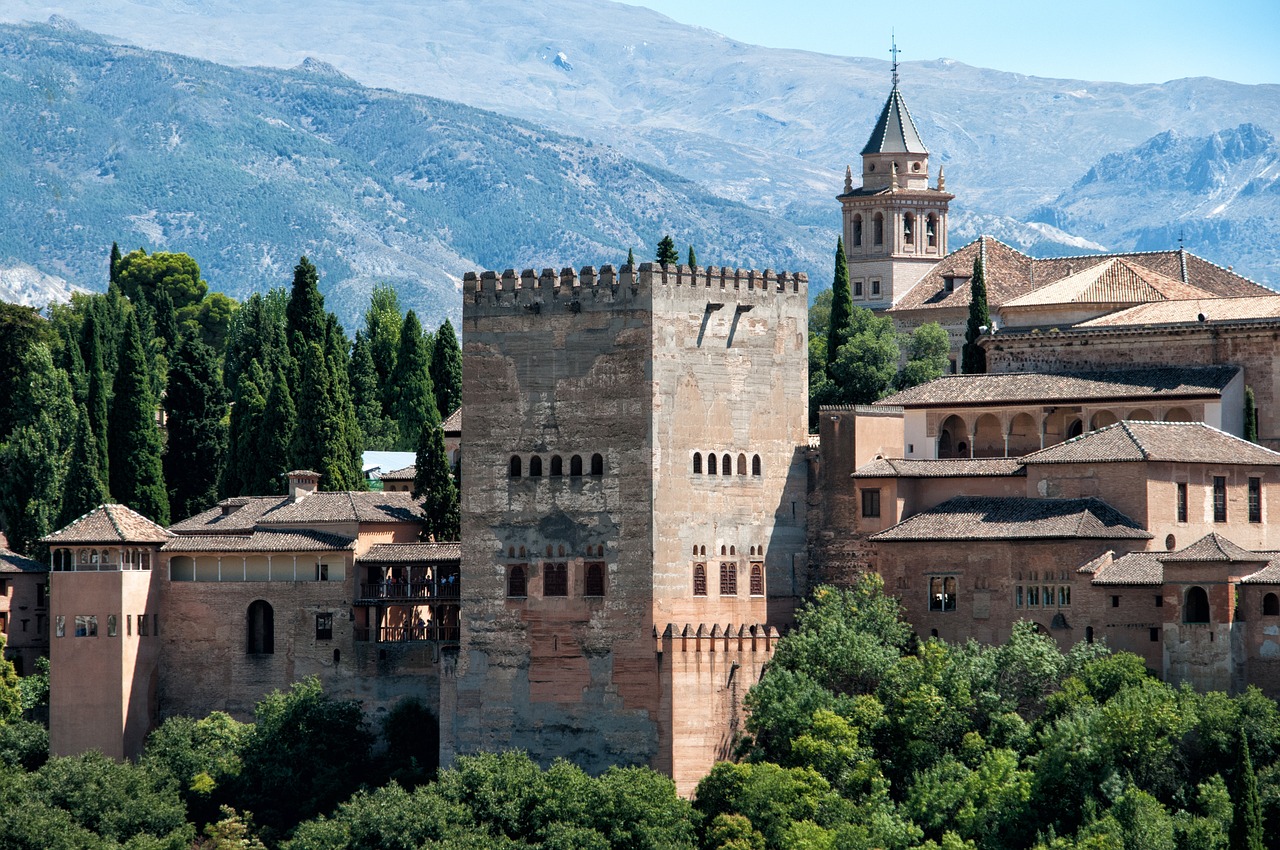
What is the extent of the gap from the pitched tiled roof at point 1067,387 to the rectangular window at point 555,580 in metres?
12.2

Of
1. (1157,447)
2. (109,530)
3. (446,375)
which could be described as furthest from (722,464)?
(446,375)

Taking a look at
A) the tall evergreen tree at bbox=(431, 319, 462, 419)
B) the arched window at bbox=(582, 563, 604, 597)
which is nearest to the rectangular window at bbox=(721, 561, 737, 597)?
the arched window at bbox=(582, 563, 604, 597)

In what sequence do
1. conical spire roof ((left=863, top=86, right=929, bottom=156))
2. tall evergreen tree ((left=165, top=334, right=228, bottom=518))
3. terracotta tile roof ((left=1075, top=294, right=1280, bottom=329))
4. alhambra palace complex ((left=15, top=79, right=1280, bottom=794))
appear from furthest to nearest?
conical spire roof ((left=863, top=86, right=929, bottom=156)) → tall evergreen tree ((left=165, top=334, right=228, bottom=518)) → terracotta tile roof ((left=1075, top=294, right=1280, bottom=329)) → alhambra palace complex ((left=15, top=79, right=1280, bottom=794))

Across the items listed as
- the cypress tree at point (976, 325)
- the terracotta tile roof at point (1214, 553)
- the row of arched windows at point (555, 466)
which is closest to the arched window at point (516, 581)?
the row of arched windows at point (555, 466)

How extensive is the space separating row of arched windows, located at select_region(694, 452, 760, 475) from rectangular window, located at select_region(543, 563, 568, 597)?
3.79 meters

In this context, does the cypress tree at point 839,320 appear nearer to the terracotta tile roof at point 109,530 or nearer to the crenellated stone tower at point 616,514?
the crenellated stone tower at point 616,514

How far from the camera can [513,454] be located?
5812cm

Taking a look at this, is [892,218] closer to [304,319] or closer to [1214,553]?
[304,319]

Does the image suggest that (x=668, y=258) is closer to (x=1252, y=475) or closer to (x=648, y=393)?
(x=648, y=393)

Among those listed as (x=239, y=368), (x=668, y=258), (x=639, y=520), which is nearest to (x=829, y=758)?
(x=639, y=520)

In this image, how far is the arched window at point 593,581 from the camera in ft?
187

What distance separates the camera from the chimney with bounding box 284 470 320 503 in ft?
218

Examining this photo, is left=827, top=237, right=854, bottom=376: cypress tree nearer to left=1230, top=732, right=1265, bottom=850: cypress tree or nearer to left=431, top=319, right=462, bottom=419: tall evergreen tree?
left=431, top=319, right=462, bottom=419: tall evergreen tree

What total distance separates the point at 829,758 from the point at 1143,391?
47.2 ft
